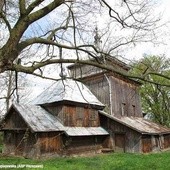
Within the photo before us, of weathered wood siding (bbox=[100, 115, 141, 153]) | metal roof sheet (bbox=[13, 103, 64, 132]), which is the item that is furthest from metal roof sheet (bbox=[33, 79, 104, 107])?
weathered wood siding (bbox=[100, 115, 141, 153])

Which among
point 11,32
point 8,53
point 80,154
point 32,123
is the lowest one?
point 80,154

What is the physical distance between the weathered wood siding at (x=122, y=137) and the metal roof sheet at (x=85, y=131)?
0.72 meters

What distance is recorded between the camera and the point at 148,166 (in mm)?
16719

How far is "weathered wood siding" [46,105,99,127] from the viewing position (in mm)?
24594

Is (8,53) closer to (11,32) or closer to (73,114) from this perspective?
(11,32)

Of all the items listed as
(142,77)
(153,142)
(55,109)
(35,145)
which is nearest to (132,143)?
(153,142)

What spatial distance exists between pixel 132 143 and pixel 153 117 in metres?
26.2

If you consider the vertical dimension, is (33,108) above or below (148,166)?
above

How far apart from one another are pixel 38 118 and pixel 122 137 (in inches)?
342

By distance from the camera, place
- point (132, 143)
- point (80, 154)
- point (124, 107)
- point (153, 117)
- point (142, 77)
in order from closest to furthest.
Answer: point (142, 77) → point (80, 154) → point (132, 143) → point (124, 107) → point (153, 117)

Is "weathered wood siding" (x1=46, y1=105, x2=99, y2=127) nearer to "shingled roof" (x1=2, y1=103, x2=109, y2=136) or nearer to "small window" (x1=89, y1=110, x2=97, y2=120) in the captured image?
"small window" (x1=89, y1=110, x2=97, y2=120)

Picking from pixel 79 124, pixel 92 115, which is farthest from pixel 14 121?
pixel 92 115

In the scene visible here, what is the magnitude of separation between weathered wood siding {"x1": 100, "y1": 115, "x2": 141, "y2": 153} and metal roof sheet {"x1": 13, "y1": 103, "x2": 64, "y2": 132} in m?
6.07

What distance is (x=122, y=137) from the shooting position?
27188 mm
